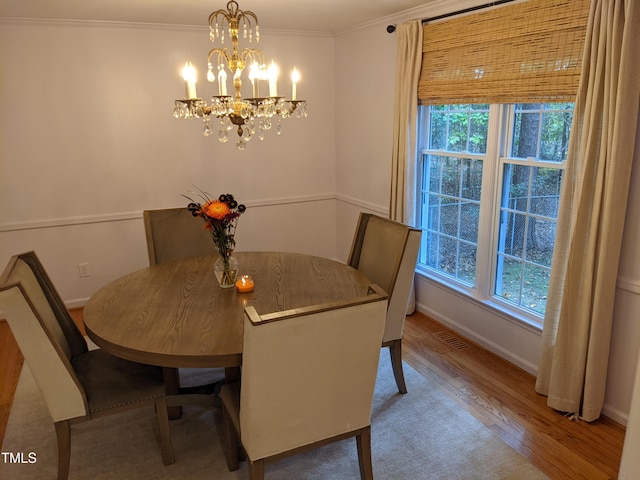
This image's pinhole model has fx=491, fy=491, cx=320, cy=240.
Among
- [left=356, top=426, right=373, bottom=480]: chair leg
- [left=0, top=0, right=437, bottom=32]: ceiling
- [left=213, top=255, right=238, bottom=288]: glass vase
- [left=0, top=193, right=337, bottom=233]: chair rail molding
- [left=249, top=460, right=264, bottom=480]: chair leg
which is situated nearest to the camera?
[left=249, top=460, right=264, bottom=480]: chair leg

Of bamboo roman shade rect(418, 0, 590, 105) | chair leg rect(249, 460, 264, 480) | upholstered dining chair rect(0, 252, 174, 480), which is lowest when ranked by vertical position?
chair leg rect(249, 460, 264, 480)

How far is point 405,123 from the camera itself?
3.62 m

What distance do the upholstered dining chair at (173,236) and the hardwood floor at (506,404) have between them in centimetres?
121

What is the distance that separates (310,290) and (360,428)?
740 mm

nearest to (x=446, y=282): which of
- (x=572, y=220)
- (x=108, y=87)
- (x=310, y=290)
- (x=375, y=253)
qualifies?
(x=375, y=253)

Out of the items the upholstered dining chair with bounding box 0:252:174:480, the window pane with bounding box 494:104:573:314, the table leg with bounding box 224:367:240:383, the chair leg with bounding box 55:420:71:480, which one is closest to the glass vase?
the table leg with bounding box 224:367:240:383

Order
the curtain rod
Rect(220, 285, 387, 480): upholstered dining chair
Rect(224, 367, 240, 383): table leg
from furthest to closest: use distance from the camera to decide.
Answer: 1. the curtain rod
2. Rect(224, 367, 240, 383): table leg
3. Rect(220, 285, 387, 480): upholstered dining chair

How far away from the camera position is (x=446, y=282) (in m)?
3.74

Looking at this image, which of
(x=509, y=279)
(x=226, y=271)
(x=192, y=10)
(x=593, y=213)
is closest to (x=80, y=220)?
(x=192, y=10)

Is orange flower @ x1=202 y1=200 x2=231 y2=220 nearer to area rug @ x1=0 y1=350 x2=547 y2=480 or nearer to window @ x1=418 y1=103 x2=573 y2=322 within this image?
area rug @ x1=0 y1=350 x2=547 y2=480

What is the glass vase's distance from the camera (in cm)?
254

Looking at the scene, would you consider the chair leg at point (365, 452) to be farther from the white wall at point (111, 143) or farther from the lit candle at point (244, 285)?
the white wall at point (111, 143)

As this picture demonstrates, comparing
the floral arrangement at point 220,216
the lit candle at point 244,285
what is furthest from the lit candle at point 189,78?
the lit candle at point 244,285

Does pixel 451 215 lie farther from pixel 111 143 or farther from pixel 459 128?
pixel 111 143
